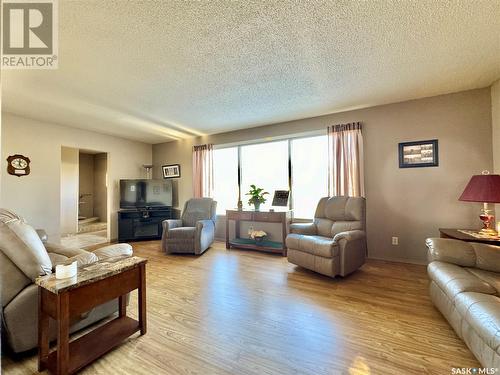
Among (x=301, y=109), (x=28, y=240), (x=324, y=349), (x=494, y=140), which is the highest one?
(x=301, y=109)

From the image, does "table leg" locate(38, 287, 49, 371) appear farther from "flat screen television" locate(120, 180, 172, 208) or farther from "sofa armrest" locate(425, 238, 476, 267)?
"flat screen television" locate(120, 180, 172, 208)

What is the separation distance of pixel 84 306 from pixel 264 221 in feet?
9.57

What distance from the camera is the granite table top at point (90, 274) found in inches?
54.1

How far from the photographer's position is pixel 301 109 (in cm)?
370

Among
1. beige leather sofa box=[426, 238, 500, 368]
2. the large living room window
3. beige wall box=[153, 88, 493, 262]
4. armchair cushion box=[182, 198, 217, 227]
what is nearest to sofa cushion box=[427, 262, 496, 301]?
beige leather sofa box=[426, 238, 500, 368]

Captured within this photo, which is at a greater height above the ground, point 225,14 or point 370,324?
point 225,14

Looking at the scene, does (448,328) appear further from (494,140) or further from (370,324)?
(494,140)

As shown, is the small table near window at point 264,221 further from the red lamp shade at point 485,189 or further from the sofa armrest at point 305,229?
the red lamp shade at point 485,189

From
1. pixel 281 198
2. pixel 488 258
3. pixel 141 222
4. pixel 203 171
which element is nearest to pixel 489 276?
pixel 488 258

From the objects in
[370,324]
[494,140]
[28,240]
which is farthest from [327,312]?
[494,140]

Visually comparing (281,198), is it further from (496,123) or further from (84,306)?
(84,306)

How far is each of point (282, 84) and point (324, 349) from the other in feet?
8.70

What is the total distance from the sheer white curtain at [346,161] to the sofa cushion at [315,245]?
1.16 m

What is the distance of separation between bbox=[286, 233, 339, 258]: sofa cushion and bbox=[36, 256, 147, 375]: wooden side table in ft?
6.31
